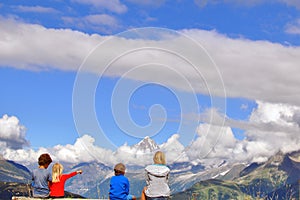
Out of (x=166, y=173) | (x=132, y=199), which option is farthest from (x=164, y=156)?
(x=132, y=199)

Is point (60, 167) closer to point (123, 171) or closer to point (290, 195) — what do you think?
point (123, 171)

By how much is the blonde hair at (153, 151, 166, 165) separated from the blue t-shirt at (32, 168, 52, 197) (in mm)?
3723

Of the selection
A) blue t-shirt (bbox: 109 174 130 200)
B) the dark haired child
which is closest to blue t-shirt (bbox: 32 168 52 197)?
the dark haired child

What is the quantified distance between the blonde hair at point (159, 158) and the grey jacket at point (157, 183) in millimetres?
235

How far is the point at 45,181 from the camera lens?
15.5 meters

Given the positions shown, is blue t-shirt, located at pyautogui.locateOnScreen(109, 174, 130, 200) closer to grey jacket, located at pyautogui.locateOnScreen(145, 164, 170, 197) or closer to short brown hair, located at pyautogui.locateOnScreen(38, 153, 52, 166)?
grey jacket, located at pyautogui.locateOnScreen(145, 164, 170, 197)

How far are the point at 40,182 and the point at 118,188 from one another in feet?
9.38

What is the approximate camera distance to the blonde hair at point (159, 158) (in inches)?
576

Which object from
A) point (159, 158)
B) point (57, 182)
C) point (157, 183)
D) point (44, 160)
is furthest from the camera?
point (44, 160)

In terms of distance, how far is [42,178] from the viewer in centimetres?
1552

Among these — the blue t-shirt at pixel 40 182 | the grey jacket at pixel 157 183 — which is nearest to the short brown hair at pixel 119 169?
the grey jacket at pixel 157 183

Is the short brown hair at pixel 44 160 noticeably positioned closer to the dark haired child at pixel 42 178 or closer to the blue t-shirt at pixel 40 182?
the dark haired child at pixel 42 178

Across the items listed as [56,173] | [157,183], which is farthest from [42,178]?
[157,183]

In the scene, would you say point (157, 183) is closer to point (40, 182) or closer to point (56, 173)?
point (56, 173)
